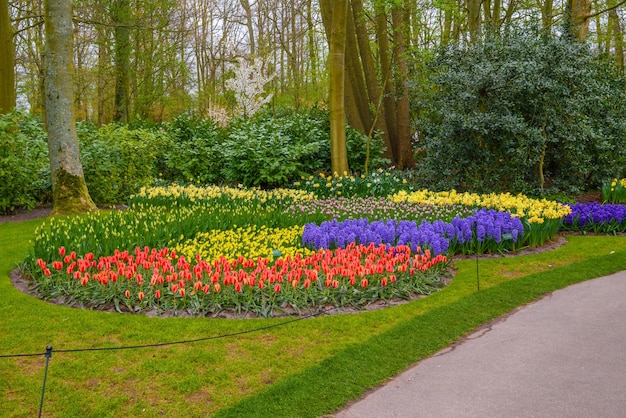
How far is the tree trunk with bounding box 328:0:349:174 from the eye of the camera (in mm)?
11289

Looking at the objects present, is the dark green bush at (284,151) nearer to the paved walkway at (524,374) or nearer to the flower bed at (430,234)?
the flower bed at (430,234)

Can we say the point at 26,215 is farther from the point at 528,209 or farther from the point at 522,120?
the point at 522,120

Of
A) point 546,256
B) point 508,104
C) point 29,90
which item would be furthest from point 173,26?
point 546,256

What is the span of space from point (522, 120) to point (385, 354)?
23.7 ft

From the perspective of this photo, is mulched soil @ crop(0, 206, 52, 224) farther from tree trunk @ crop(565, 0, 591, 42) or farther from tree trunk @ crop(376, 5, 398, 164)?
tree trunk @ crop(565, 0, 591, 42)

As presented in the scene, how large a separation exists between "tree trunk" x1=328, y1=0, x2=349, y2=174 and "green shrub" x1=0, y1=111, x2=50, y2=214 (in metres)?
5.88

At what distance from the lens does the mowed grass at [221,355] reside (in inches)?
126

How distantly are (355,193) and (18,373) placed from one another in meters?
7.90

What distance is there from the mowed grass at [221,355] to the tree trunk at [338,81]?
266 inches

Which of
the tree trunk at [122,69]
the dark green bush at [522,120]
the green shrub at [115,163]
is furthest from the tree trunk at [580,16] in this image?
the tree trunk at [122,69]

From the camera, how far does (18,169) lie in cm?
941

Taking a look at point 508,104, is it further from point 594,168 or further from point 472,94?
point 594,168

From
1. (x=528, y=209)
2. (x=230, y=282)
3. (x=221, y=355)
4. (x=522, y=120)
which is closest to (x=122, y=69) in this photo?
(x=522, y=120)

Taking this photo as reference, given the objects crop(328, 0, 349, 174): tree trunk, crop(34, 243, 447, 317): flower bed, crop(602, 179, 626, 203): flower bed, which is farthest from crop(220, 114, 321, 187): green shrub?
crop(34, 243, 447, 317): flower bed
